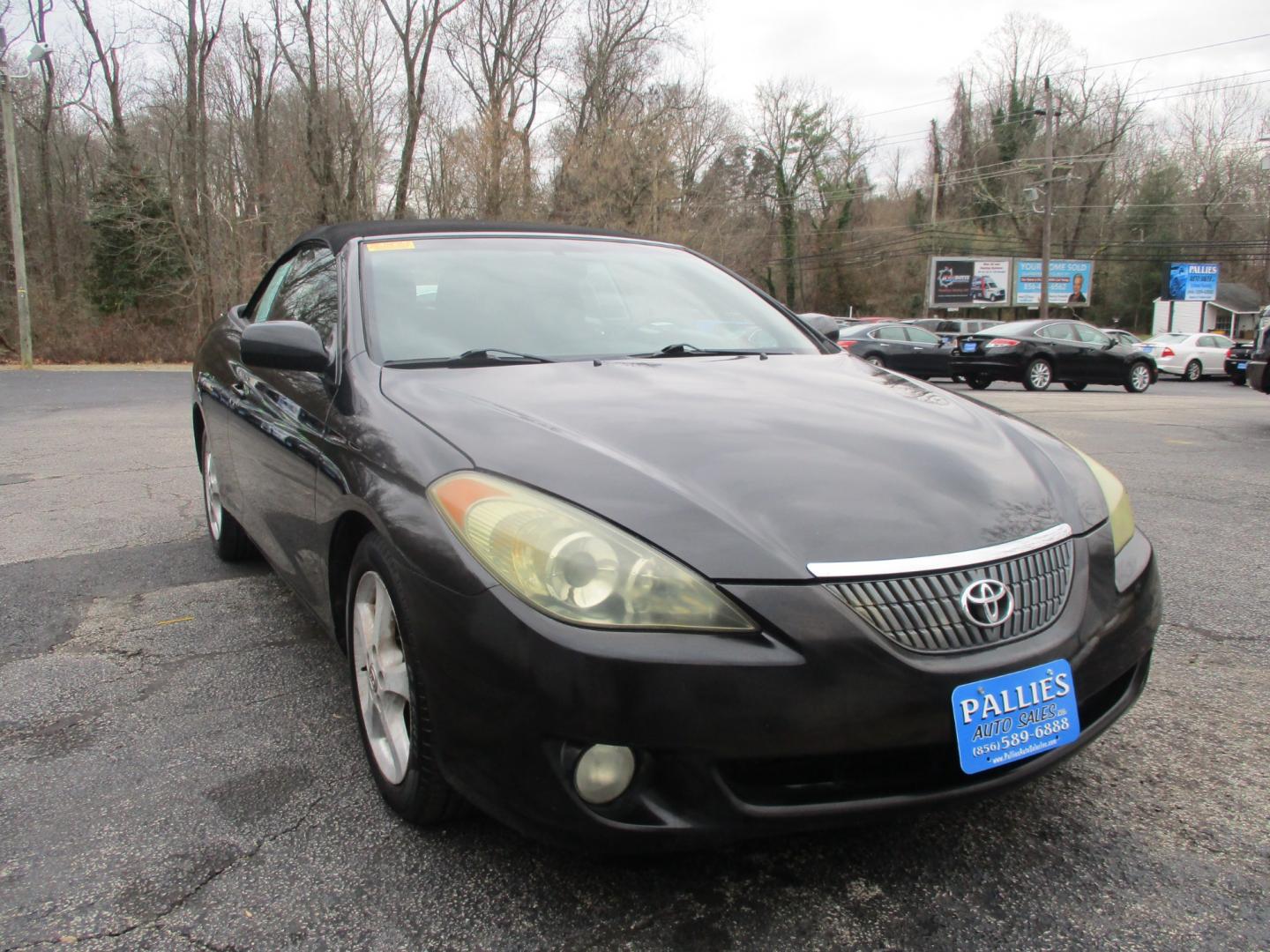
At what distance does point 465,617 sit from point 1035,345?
18995mm

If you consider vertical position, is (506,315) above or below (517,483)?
above

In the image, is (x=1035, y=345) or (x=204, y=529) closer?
(x=204, y=529)

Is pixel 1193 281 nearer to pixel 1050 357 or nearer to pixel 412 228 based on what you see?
pixel 1050 357

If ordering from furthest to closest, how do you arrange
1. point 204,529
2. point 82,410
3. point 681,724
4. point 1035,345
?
point 1035,345 < point 82,410 < point 204,529 < point 681,724

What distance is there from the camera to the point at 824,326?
12.9 ft

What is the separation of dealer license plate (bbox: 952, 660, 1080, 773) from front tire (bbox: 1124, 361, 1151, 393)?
780 inches

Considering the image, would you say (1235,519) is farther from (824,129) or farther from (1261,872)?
(824,129)

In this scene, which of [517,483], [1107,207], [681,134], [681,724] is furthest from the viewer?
[1107,207]

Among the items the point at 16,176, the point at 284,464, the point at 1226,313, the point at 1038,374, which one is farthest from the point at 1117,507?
the point at 1226,313

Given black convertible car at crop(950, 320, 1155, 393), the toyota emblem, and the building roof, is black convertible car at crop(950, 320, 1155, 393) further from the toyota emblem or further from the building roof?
the building roof

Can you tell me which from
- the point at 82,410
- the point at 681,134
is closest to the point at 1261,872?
the point at 82,410

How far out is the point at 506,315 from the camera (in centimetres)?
289

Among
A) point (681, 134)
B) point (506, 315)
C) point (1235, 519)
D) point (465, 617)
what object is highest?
point (681, 134)

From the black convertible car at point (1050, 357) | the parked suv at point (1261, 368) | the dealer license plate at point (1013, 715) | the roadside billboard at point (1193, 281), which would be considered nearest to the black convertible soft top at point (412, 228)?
the dealer license plate at point (1013, 715)
